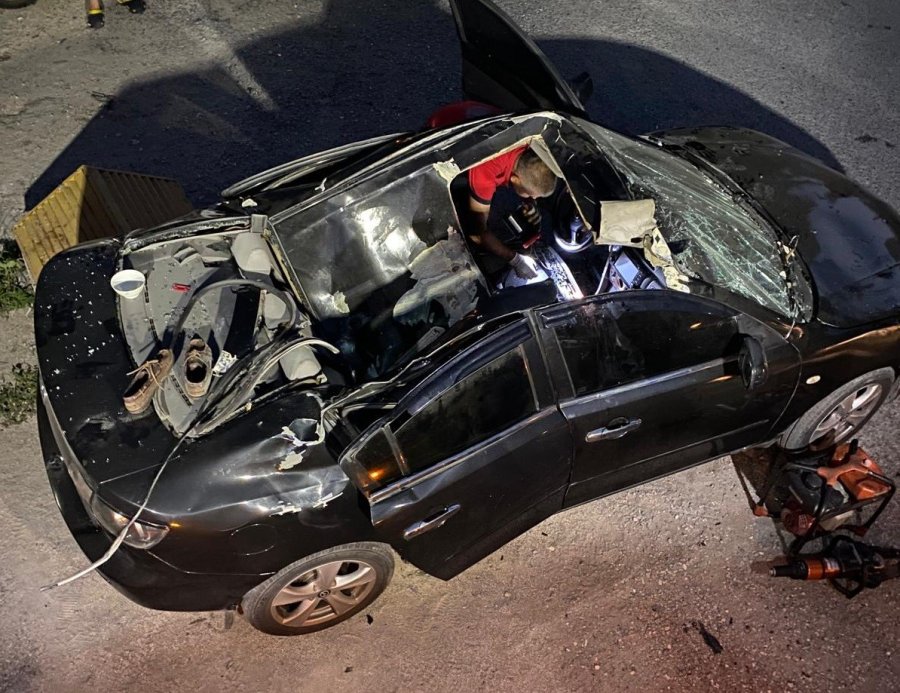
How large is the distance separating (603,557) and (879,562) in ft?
4.54

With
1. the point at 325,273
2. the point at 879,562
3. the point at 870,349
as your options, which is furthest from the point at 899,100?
the point at 325,273

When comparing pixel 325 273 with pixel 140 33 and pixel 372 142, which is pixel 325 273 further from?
pixel 140 33

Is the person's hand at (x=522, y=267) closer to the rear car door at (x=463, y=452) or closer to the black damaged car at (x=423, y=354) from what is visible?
the black damaged car at (x=423, y=354)

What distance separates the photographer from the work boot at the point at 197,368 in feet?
11.4

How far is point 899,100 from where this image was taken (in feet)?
23.6

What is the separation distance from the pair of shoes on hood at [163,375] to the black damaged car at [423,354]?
0.01 meters

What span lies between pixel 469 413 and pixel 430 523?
52 centimetres

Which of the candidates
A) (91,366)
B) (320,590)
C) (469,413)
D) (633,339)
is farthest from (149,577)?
(633,339)

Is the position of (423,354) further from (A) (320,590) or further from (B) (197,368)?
(A) (320,590)

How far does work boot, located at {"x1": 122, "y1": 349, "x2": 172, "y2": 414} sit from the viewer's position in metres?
3.41

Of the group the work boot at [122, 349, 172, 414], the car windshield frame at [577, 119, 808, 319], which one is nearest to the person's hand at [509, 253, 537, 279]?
the car windshield frame at [577, 119, 808, 319]

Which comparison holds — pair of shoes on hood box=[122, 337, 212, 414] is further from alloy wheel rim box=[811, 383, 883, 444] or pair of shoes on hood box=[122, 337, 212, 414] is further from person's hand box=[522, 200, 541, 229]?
alloy wheel rim box=[811, 383, 883, 444]

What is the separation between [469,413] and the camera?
3.45 metres

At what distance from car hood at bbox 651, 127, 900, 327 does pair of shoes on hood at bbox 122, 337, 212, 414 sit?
3044 mm
